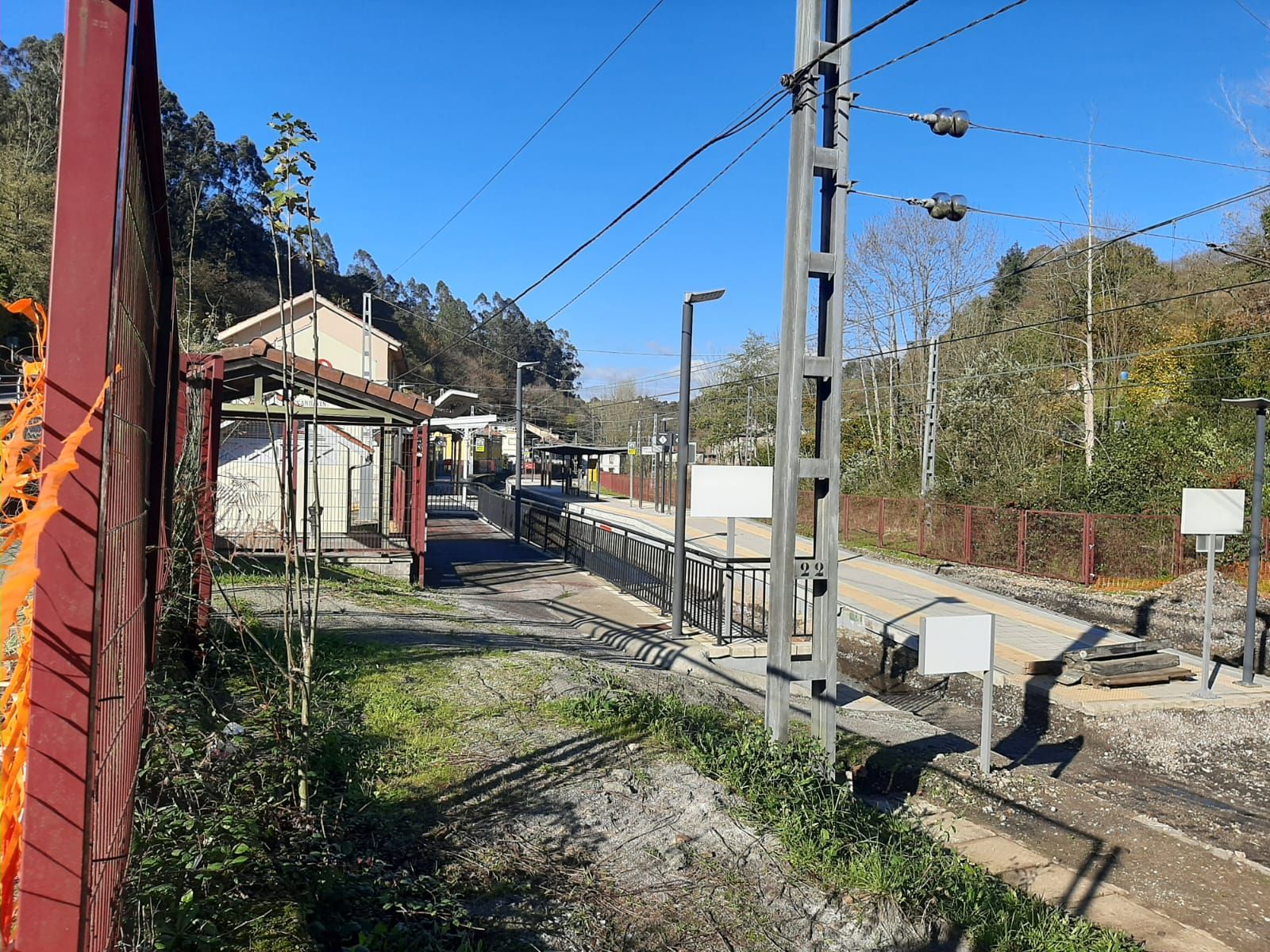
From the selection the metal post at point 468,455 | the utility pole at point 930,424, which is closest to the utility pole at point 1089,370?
the utility pole at point 930,424

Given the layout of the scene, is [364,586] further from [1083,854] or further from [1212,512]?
[1212,512]

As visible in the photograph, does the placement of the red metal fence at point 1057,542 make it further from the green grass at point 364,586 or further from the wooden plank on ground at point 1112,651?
the green grass at point 364,586

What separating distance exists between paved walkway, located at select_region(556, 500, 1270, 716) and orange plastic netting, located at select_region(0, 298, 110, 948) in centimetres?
1053

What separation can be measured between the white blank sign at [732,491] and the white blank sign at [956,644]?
1744 mm

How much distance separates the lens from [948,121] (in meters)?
7.01

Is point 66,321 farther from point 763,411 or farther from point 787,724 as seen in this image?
point 763,411

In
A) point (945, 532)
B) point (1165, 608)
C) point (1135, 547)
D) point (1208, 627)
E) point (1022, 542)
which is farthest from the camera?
point (945, 532)

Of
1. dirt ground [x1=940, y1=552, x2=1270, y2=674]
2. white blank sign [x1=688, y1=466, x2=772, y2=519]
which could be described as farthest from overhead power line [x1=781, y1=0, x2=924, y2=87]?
dirt ground [x1=940, y1=552, x2=1270, y2=674]

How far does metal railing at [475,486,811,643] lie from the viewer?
11.5 metres

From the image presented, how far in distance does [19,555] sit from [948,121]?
7.31 meters

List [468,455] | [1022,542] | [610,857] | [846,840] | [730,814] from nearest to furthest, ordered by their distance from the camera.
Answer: [610,857] → [846,840] → [730,814] → [1022,542] → [468,455]

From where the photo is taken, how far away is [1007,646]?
12.5 meters

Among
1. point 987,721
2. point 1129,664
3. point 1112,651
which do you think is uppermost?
point 987,721

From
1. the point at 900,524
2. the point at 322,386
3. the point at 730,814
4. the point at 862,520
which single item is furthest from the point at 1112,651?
the point at 862,520
